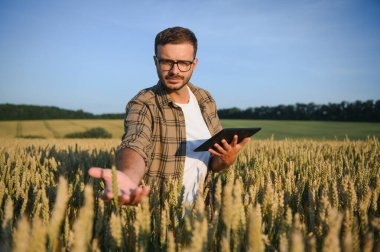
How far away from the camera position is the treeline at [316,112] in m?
40.7

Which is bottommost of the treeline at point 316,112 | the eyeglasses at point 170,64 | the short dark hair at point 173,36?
the eyeglasses at point 170,64

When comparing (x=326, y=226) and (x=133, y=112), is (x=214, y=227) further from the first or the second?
(x=133, y=112)

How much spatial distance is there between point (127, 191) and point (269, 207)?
60 centimetres

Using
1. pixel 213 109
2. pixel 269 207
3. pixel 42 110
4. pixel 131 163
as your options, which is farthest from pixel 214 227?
pixel 42 110

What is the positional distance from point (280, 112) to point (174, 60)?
52.4 meters

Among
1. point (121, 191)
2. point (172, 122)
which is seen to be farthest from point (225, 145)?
point (121, 191)

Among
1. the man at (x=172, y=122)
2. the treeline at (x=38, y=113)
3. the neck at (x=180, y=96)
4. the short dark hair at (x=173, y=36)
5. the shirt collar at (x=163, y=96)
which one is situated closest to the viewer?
the man at (x=172, y=122)

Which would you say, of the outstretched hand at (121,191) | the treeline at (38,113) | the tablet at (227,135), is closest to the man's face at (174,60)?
the tablet at (227,135)

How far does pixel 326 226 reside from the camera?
1.03m

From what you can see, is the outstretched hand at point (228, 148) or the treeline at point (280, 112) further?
the treeline at point (280, 112)

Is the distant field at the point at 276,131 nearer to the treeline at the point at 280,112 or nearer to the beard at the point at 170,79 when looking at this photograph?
the treeline at the point at 280,112

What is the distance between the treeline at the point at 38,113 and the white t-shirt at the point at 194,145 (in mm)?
49094

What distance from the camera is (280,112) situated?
5162 cm

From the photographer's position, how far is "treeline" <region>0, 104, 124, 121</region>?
44.7 m
